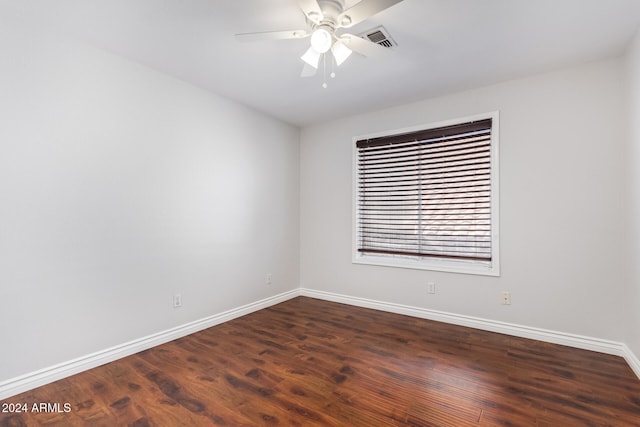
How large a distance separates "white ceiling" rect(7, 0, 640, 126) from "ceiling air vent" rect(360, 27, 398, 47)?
0.11ft

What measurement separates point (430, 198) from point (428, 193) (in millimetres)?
61

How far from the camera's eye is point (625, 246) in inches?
95.8

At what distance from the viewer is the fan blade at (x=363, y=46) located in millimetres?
1897

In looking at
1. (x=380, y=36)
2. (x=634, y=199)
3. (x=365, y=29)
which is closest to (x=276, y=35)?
(x=365, y=29)

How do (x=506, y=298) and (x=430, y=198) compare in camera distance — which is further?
(x=430, y=198)

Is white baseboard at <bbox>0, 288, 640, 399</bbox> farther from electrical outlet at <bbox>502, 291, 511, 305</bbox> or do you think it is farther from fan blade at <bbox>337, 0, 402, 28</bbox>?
fan blade at <bbox>337, 0, 402, 28</bbox>

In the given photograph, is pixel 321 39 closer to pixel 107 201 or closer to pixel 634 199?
pixel 107 201

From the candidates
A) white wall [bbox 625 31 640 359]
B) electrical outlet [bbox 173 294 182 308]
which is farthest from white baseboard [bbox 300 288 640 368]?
electrical outlet [bbox 173 294 182 308]

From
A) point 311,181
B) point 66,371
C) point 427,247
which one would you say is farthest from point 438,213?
point 66,371

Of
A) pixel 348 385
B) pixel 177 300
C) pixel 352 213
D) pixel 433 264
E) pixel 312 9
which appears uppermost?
pixel 312 9

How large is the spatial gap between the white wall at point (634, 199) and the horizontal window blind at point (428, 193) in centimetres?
100

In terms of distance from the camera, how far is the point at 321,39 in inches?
70.6

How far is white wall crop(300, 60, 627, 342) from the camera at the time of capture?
251 cm

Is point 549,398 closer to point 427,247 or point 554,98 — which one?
point 427,247
